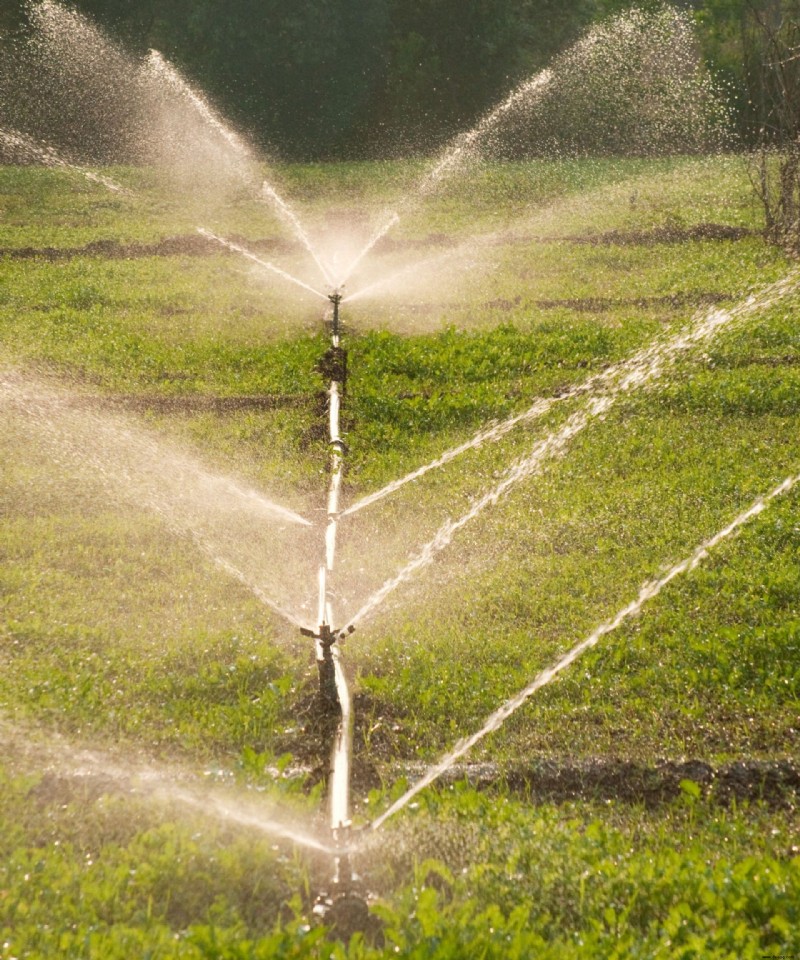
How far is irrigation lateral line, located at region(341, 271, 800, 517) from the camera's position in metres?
7.73

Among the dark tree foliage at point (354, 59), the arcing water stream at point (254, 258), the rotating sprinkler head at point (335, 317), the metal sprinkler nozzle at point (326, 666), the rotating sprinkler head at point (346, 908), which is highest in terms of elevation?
the dark tree foliage at point (354, 59)

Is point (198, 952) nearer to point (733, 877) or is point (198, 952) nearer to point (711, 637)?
point (733, 877)

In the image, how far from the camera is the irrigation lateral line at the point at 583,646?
4438mm

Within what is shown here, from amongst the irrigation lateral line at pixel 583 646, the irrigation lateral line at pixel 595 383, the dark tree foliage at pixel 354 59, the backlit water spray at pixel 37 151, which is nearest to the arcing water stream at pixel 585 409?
the irrigation lateral line at pixel 595 383

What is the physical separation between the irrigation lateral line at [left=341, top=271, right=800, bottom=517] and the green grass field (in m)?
0.11

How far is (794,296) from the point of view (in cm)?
1154

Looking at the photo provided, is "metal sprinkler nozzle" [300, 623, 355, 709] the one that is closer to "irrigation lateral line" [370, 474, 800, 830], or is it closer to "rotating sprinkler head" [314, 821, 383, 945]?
"irrigation lateral line" [370, 474, 800, 830]

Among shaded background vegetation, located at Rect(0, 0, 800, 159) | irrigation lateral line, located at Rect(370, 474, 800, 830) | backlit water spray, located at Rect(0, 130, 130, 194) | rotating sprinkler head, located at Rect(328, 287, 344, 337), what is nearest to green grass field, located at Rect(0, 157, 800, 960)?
irrigation lateral line, located at Rect(370, 474, 800, 830)

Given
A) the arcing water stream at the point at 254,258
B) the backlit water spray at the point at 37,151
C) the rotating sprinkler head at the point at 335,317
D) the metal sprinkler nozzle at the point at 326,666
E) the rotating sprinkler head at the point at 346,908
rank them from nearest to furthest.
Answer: the rotating sprinkler head at the point at 346,908 → the metal sprinkler nozzle at the point at 326,666 → the rotating sprinkler head at the point at 335,317 → the arcing water stream at the point at 254,258 → the backlit water spray at the point at 37,151

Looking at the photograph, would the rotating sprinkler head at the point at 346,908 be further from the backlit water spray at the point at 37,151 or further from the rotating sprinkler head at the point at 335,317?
the backlit water spray at the point at 37,151

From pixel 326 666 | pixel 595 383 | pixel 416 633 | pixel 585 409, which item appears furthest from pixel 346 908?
pixel 595 383

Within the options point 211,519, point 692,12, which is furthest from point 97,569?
point 692,12

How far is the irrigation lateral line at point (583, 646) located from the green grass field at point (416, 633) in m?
0.06

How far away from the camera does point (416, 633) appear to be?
221 inches
